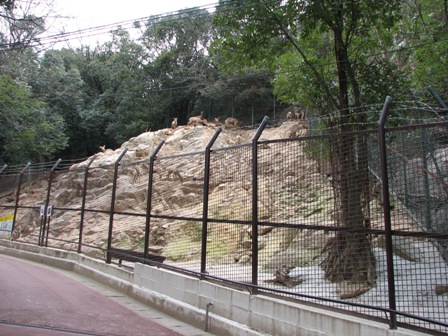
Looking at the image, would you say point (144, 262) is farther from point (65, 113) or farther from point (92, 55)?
point (92, 55)

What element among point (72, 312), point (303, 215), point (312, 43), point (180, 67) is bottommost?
point (72, 312)

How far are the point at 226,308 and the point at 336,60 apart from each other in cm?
595

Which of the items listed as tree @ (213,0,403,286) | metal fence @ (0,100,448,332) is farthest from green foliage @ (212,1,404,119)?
metal fence @ (0,100,448,332)

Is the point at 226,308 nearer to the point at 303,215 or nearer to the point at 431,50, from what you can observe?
the point at 303,215

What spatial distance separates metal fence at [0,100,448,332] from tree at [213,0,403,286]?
0.23 ft

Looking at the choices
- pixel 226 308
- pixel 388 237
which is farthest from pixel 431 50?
pixel 226 308

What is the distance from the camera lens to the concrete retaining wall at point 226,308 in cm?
453

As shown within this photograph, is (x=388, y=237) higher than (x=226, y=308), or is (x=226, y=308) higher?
(x=388, y=237)

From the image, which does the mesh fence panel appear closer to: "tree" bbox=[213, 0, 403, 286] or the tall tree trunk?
"tree" bbox=[213, 0, 403, 286]

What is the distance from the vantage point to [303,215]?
7.72m

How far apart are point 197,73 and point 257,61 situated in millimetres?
28127

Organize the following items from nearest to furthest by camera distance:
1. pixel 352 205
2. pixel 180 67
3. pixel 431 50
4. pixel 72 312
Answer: pixel 352 205 → pixel 72 312 → pixel 431 50 → pixel 180 67

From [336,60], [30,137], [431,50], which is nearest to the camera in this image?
[336,60]

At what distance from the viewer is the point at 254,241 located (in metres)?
6.11
